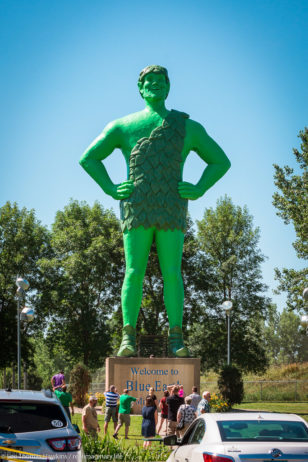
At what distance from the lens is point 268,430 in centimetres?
586

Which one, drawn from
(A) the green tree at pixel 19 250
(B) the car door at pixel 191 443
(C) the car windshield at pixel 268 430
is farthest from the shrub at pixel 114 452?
(A) the green tree at pixel 19 250

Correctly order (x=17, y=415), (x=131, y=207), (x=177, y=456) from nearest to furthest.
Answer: (x=17, y=415), (x=177, y=456), (x=131, y=207)

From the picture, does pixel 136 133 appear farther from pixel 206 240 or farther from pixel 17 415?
pixel 206 240

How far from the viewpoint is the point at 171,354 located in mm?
17422

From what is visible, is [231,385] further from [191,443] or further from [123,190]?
[191,443]

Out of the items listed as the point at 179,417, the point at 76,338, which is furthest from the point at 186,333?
the point at 179,417

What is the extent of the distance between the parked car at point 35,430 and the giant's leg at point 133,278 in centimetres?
1095

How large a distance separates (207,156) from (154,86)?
7.60ft

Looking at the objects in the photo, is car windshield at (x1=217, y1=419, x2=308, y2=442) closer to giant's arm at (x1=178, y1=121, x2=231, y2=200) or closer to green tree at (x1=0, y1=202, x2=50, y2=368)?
giant's arm at (x1=178, y1=121, x2=231, y2=200)

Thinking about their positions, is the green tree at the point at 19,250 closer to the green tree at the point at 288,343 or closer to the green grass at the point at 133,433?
the green grass at the point at 133,433

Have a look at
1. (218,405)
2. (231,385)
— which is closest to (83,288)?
(231,385)

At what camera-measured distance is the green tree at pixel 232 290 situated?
37188 millimetres

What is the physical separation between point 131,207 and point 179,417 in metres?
6.91

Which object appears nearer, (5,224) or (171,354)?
(171,354)
